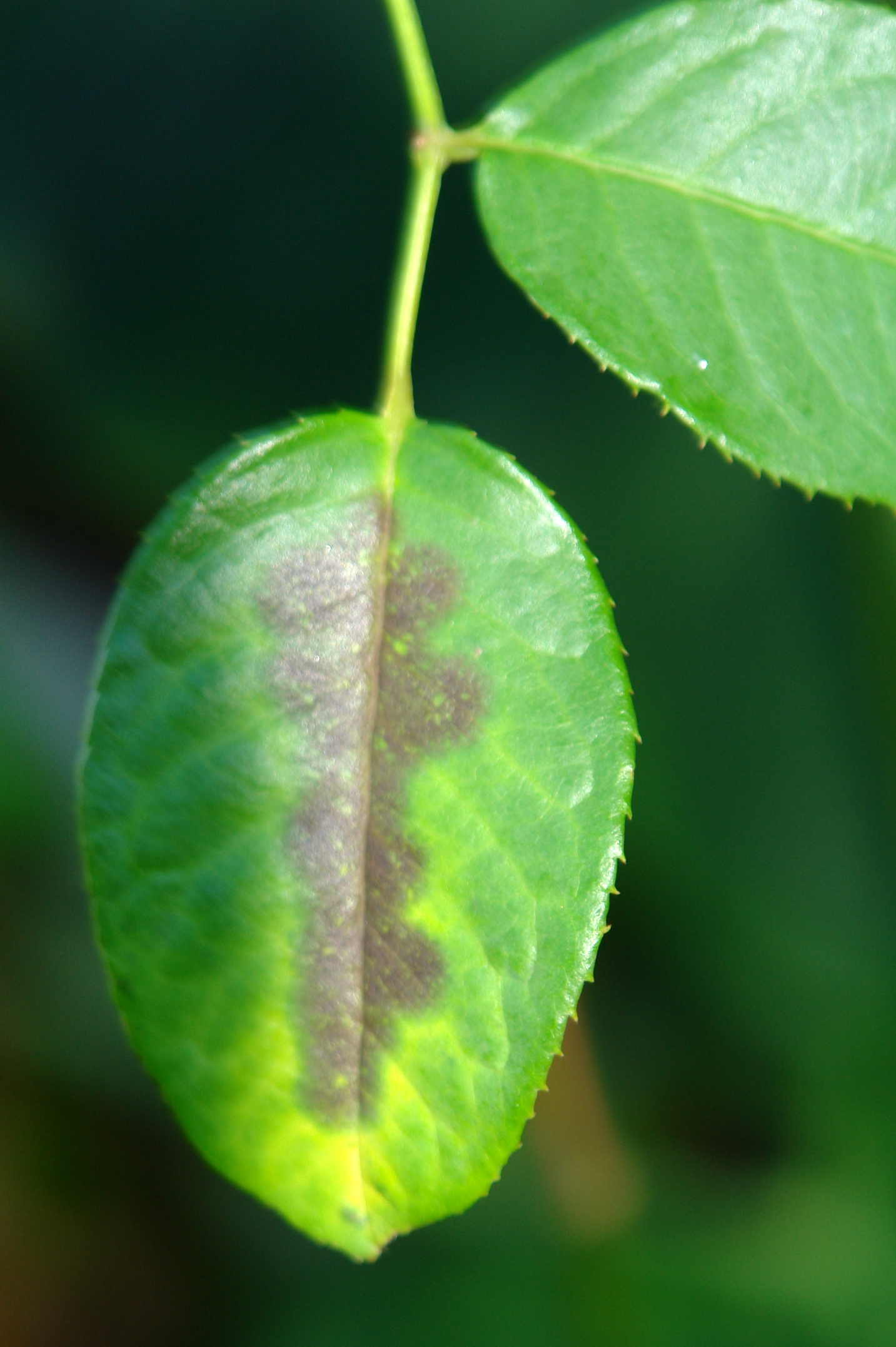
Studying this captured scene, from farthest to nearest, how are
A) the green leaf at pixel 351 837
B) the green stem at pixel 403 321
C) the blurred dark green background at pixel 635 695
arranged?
the blurred dark green background at pixel 635 695, the green stem at pixel 403 321, the green leaf at pixel 351 837

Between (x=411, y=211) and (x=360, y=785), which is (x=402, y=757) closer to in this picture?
(x=360, y=785)

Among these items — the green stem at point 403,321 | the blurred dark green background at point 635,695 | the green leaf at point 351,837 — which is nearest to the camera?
the green leaf at point 351,837

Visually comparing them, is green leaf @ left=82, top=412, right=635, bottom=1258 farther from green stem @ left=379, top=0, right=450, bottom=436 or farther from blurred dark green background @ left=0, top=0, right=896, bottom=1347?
blurred dark green background @ left=0, top=0, right=896, bottom=1347

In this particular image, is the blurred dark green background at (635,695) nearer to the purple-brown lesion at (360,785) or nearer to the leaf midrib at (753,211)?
the leaf midrib at (753,211)

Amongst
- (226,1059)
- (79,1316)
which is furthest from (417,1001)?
(79,1316)

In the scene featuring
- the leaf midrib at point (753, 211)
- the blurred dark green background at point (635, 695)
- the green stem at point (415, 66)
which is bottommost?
the blurred dark green background at point (635, 695)

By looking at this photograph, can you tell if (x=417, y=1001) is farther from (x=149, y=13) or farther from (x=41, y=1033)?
(x=149, y=13)

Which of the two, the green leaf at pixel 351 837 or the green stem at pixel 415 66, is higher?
the green stem at pixel 415 66

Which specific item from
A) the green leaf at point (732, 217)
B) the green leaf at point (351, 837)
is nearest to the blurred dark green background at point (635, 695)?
the green leaf at point (732, 217)
